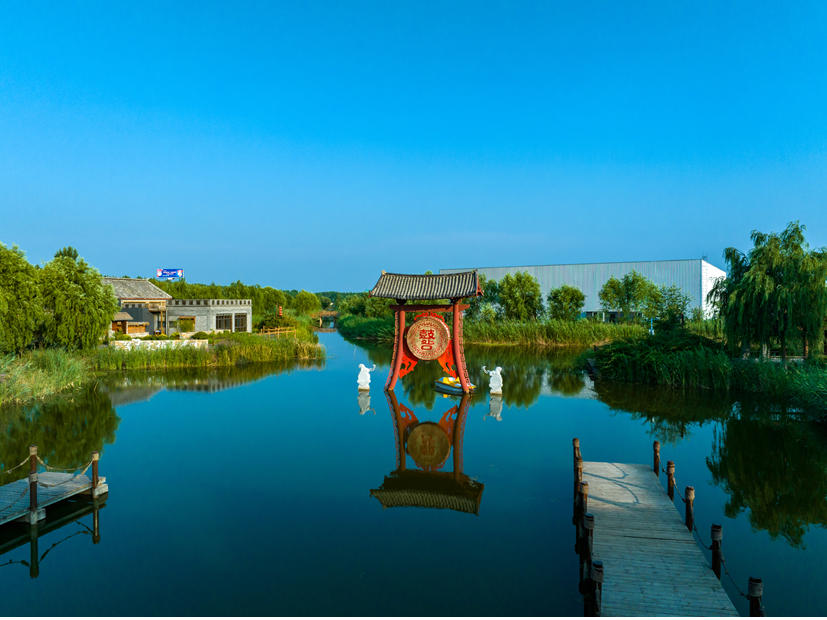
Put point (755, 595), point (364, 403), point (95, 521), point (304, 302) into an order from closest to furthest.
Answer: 1. point (755, 595)
2. point (95, 521)
3. point (364, 403)
4. point (304, 302)

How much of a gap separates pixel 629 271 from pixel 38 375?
130 feet

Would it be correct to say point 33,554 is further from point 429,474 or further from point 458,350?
point 458,350

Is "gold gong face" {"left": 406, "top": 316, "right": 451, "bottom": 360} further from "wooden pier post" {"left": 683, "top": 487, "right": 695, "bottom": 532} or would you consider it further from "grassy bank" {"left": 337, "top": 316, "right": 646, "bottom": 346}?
"grassy bank" {"left": 337, "top": 316, "right": 646, "bottom": 346}

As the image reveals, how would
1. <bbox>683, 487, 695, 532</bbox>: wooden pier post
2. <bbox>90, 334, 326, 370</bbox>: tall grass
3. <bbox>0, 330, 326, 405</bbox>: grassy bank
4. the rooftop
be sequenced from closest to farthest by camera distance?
<bbox>683, 487, 695, 532</bbox>: wooden pier post, <bbox>0, 330, 326, 405</bbox>: grassy bank, <bbox>90, 334, 326, 370</bbox>: tall grass, the rooftop

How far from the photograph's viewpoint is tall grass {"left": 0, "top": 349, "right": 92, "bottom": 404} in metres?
14.9

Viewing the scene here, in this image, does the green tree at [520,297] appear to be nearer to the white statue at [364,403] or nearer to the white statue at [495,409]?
the white statue at [495,409]

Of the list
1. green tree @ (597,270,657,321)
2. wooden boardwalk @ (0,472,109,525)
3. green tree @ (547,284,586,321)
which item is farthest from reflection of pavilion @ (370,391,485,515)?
green tree @ (597,270,657,321)

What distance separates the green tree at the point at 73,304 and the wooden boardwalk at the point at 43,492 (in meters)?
13.8

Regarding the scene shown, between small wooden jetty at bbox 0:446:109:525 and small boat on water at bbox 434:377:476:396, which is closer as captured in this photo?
small wooden jetty at bbox 0:446:109:525

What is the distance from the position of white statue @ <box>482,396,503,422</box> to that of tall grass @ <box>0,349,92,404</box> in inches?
552

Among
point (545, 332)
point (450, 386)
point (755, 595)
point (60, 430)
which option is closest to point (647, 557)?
point (755, 595)

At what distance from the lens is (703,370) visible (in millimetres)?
17859

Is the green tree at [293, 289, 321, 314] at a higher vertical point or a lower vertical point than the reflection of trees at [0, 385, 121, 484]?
higher

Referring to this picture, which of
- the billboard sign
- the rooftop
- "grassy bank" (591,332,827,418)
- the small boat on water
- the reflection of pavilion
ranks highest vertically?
the billboard sign
